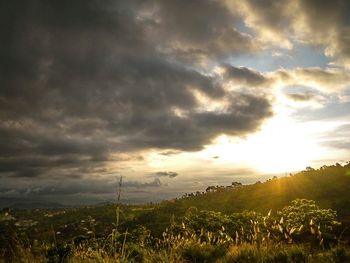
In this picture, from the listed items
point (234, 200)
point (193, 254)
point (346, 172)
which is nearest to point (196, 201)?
point (234, 200)

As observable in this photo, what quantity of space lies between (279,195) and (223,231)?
32.5 m

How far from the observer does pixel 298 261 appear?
10.5m

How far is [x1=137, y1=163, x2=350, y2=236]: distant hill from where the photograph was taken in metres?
45.1

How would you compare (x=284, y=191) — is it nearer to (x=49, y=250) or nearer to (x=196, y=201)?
(x=196, y=201)

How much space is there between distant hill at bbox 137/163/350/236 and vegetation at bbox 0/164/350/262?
0.39ft

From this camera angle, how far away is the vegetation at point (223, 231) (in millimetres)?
9141

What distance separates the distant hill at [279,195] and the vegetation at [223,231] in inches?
4.7

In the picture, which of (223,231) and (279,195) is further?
(279,195)

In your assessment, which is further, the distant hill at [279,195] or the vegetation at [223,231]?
→ the distant hill at [279,195]

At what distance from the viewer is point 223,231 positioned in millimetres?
19828

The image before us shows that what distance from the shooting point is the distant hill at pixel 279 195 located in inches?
1777

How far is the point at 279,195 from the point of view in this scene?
50.2 m

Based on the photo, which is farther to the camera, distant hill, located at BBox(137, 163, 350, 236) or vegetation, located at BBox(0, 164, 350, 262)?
distant hill, located at BBox(137, 163, 350, 236)

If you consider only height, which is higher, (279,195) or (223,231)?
(279,195)
